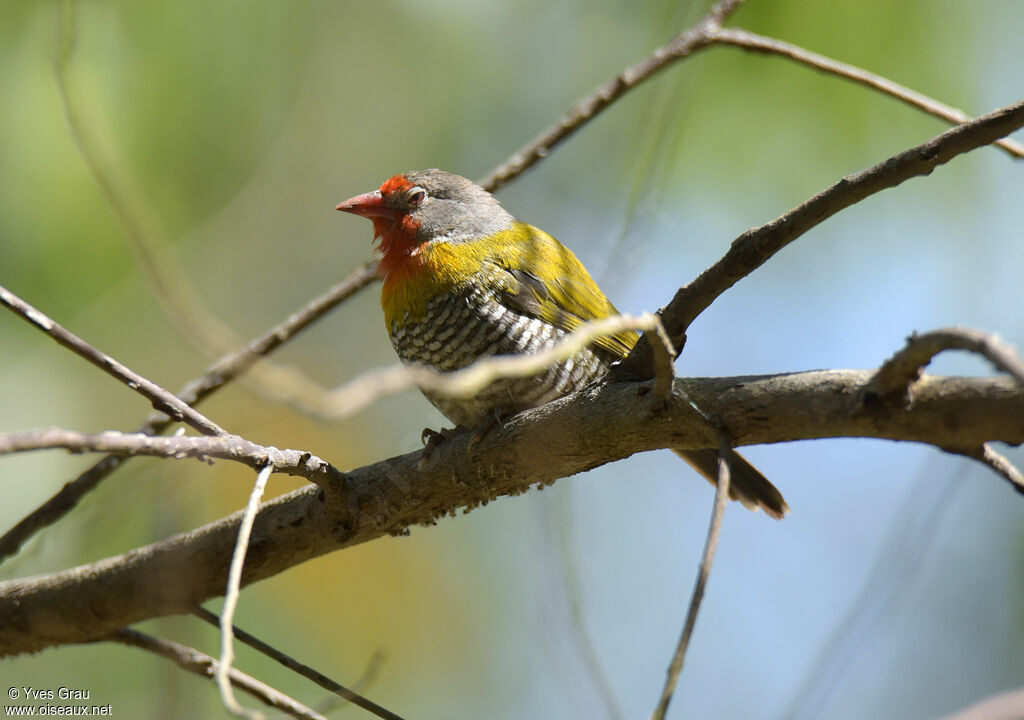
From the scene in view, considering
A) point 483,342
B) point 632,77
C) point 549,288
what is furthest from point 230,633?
point 632,77

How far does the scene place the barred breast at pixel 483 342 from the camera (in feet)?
11.3

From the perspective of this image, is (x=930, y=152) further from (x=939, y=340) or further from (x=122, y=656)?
(x=122, y=656)

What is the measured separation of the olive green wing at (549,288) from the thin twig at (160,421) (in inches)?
24.8

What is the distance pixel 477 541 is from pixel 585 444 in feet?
15.0

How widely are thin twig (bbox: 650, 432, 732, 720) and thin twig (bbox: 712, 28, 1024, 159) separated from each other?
131 centimetres

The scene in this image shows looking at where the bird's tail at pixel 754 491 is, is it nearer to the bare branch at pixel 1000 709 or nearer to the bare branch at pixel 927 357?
the bare branch at pixel 927 357

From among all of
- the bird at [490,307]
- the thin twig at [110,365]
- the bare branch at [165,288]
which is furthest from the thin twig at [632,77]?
the thin twig at [110,365]

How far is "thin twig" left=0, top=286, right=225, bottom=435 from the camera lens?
204 centimetres

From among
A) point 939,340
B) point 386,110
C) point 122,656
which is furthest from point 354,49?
point 939,340

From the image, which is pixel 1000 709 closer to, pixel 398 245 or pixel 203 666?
pixel 203 666

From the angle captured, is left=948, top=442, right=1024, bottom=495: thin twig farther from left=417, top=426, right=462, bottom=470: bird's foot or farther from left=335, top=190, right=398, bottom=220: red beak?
left=335, top=190, right=398, bottom=220: red beak

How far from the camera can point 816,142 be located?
523cm

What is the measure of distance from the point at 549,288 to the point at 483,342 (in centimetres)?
40

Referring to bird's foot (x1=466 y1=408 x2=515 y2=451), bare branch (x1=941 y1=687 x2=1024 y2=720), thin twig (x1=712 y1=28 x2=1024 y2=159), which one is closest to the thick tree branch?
bird's foot (x1=466 y1=408 x2=515 y2=451)
